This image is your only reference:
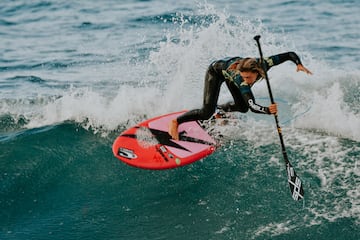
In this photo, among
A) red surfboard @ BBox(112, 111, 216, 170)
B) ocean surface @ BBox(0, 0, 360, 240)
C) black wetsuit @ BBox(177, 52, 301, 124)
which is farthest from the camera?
red surfboard @ BBox(112, 111, 216, 170)

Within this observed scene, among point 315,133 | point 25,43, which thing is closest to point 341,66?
point 315,133

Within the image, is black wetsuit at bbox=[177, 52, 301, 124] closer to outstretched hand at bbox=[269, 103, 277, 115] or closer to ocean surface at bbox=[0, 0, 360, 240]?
outstretched hand at bbox=[269, 103, 277, 115]

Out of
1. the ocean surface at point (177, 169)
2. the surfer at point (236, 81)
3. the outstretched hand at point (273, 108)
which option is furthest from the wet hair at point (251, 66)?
the ocean surface at point (177, 169)

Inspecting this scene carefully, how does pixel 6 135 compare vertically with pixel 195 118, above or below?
below

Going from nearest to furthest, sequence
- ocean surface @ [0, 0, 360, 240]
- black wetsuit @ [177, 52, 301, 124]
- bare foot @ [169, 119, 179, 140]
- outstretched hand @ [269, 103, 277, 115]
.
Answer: outstretched hand @ [269, 103, 277, 115] → ocean surface @ [0, 0, 360, 240] → black wetsuit @ [177, 52, 301, 124] → bare foot @ [169, 119, 179, 140]

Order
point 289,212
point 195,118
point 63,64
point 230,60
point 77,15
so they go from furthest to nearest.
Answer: point 77,15
point 63,64
point 195,118
point 230,60
point 289,212

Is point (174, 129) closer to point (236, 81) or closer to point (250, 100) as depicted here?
point (236, 81)

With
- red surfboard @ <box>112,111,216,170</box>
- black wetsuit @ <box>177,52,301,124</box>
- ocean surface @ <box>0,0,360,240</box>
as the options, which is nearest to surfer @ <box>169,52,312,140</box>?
black wetsuit @ <box>177,52,301,124</box>

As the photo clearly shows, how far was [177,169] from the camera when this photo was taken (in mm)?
7512

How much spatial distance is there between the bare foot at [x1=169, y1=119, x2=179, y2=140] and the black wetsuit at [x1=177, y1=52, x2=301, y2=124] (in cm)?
7

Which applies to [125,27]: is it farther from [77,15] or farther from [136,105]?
[136,105]

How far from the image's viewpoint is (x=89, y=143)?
8.48m

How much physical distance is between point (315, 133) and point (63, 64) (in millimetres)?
7318

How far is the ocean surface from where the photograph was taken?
20.9 feet
